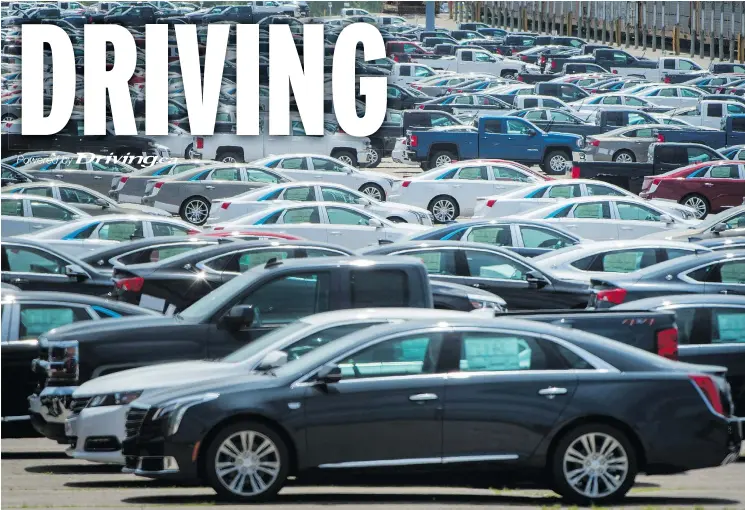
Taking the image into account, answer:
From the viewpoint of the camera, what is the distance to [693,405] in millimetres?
9422

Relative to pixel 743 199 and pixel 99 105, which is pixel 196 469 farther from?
pixel 99 105

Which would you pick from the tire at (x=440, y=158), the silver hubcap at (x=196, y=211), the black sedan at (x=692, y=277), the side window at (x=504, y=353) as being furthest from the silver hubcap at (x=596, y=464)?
the tire at (x=440, y=158)

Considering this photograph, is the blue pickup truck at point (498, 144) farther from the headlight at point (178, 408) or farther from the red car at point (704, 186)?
the headlight at point (178, 408)

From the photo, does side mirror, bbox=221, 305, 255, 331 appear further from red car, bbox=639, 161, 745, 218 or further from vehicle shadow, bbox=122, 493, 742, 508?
red car, bbox=639, 161, 745, 218

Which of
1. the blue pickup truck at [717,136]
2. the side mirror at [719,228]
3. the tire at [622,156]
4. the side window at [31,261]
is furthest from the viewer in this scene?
the blue pickup truck at [717,136]

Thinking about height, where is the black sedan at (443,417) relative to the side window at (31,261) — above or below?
below

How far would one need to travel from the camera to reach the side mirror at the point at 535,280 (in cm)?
1690

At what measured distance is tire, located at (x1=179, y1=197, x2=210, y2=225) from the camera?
92.7 ft

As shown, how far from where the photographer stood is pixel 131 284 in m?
15.1

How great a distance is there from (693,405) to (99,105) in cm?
3075

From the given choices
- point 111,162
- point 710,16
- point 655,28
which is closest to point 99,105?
point 111,162

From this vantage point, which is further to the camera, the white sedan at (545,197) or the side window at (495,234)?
the white sedan at (545,197)

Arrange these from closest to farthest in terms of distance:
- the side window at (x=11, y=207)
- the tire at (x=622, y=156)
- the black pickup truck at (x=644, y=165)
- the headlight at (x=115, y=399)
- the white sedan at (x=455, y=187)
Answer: the headlight at (x=115, y=399)
the side window at (x=11, y=207)
the white sedan at (x=455, y=187)
the black pickup truck at (x=644, y=165)
the tire at (x=622, y=156)

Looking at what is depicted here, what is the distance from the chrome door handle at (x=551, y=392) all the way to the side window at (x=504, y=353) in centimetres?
16
